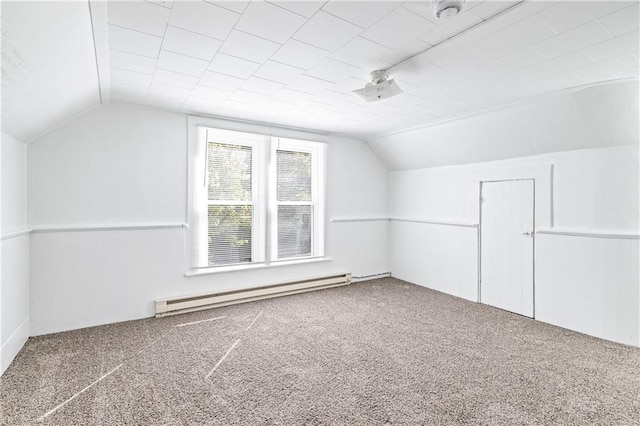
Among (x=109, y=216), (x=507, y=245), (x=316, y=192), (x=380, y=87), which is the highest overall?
(x=380, y=87)

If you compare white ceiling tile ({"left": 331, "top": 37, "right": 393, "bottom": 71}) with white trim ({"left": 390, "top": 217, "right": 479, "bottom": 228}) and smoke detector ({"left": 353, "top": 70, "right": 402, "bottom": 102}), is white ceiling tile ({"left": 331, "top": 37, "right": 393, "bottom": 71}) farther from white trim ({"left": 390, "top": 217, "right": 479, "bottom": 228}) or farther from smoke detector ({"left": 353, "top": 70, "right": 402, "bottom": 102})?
white trim ({"left": 390, "top": 217, "right": 479, "bottom": 228})

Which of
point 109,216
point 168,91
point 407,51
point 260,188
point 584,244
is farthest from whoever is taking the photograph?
point 260,188

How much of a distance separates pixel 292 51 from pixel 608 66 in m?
2.33

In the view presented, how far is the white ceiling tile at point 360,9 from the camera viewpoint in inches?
66.4

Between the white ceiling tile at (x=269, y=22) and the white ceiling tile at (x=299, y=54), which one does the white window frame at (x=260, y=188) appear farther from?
the white ceiling tile at (x=269, y=22)

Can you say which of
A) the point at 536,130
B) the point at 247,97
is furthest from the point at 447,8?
the point at 536,130

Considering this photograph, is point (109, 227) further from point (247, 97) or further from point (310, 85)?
point (310, 85)

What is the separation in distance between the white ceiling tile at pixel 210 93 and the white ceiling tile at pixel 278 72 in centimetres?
58

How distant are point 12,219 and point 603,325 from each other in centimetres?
540

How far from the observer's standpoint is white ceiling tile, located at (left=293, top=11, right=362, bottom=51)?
6.07 feet

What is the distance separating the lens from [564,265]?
3.40 metres

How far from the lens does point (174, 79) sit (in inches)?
109

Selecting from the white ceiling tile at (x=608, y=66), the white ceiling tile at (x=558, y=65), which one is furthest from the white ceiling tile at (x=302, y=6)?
the white ceiling tile at (x=608, y=66)

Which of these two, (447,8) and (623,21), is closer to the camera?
(447,8)
